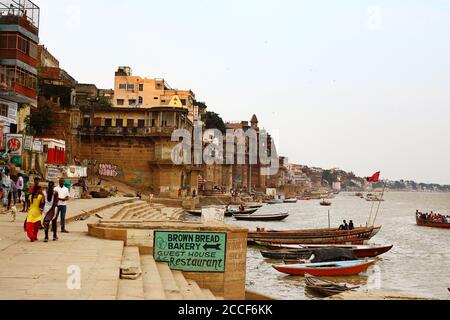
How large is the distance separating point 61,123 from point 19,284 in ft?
137

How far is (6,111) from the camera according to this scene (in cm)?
2825

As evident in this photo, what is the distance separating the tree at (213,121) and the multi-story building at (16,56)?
2507 inches

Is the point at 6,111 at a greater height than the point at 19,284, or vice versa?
the point at 6,111

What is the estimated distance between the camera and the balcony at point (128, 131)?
51906mm

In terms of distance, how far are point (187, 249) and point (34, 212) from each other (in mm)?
3224

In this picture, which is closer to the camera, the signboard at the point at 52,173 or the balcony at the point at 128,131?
the signboard at the point at 52,173

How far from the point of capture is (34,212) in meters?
11.1

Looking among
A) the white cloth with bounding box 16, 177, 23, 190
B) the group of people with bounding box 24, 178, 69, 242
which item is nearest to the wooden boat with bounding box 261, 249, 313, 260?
the white cloth with bounding box 16, 177, 23, 190

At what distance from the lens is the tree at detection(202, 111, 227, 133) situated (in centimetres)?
9500

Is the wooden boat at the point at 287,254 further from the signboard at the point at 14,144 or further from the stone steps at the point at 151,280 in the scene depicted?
the stone steps at the point at 151,280

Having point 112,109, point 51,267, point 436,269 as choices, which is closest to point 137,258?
point 51,267
